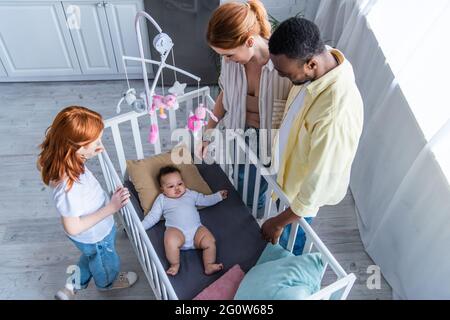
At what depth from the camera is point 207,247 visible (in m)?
1.61

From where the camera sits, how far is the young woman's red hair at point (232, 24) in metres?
1.20

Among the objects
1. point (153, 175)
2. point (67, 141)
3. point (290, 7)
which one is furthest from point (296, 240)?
point (290, 7)

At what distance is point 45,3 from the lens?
2.54 metres

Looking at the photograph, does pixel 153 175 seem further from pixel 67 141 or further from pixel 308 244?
pixel 308 244

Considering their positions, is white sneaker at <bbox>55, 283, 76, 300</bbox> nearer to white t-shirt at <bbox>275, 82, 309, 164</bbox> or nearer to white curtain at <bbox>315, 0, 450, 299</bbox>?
white t-shirt at <bbox>275, 82, 309, 164</bbox>

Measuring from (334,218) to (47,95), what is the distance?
2.31 m

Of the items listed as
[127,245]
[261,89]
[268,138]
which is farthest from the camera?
[127,245]

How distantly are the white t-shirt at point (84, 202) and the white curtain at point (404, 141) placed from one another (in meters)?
1.32

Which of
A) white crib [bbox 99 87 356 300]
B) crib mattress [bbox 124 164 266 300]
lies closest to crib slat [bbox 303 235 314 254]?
white crib [bbox 99 87 356 300]

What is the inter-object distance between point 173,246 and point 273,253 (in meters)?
0.43

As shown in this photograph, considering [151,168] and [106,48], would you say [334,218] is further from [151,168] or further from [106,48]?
[106,48]

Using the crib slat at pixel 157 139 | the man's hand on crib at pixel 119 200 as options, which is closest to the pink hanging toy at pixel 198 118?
the crib slat at pixel 157 139

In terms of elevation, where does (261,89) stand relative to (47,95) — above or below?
above

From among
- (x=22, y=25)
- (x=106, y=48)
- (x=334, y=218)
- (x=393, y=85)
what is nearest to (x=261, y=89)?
(x=393, y=85)
